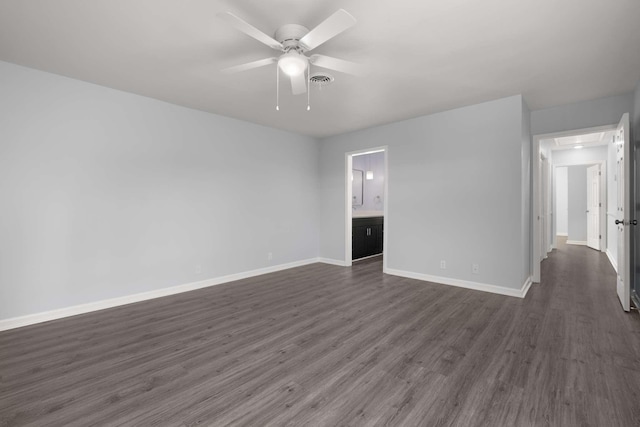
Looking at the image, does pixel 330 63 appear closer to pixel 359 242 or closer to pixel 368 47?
pixel 368 47

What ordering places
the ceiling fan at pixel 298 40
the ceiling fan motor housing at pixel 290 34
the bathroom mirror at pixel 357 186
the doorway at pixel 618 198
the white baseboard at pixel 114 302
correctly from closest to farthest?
the ceiling fan at pixel 298 40 → the ceiling fan motor housing at pixel 290 34 → the white baseboard at pixel 114 302 → the doorway at pixel 618 198 → the bathroom mirror at pixel 357 186

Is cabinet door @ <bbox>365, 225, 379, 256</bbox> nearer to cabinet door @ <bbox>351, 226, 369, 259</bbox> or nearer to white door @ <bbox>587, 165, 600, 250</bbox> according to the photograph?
cabinet door @ <bbox>351, 226, 369, 259</bbox>

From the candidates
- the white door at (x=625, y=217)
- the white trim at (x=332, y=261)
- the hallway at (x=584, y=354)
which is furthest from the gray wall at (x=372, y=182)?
the white door at (x=625, y=217)

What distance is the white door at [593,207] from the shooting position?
7.41 m

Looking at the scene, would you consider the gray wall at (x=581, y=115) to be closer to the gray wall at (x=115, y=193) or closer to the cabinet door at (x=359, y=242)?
the cabinet door at (x=359, y=242)

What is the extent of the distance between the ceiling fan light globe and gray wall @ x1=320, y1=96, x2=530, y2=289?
9.26ft

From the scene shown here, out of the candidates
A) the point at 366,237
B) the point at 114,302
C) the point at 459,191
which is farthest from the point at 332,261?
the point at 114,302

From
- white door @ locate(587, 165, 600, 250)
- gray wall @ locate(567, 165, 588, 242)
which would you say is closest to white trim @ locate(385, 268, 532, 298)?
white door @ locate(587, 165, 600, 250)

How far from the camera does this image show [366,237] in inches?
251

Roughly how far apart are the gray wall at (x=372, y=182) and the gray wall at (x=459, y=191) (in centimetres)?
300

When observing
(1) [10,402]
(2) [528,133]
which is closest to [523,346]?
(2) [528,133]

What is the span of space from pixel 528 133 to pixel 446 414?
13.5 ft

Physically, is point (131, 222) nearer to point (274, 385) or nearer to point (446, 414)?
point (274, 385)

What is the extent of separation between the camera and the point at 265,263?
5.12 meters
